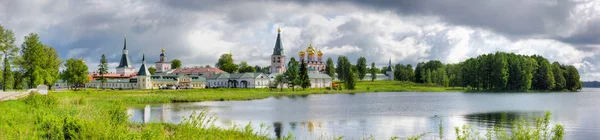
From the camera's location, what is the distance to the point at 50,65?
213 feet

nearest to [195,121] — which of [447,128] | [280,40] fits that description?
[447,128]

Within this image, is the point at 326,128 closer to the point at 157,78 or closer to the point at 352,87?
the point at 352,87

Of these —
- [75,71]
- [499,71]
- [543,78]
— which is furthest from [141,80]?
[543,78]

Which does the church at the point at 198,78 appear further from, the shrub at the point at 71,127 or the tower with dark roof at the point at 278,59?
the shrub at the point at 71,127

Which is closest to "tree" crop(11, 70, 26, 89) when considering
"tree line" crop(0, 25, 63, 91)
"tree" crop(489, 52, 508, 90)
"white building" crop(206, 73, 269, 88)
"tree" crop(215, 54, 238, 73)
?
"tree line" crop(0, 25, 63, 91)

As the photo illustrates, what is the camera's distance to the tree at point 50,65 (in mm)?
59259

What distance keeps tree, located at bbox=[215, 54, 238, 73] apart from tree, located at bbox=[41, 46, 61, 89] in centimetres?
9093

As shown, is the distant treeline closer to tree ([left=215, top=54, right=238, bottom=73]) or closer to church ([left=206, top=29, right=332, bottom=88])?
church ([left=206, top=29, right=332, bottom=88])

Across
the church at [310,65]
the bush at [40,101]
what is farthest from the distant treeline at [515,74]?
the bush at [40,101]

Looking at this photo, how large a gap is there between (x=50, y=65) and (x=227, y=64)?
325 ft

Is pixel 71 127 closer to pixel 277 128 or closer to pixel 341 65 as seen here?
pixel 277 128

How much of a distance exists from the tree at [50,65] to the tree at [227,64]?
90.9 metres

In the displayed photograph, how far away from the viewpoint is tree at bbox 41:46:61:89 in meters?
59.3

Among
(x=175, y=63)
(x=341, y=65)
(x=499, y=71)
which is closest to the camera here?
(x=499, y=71)
